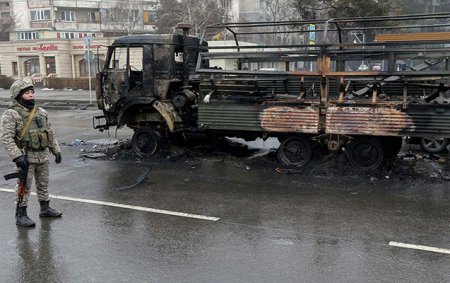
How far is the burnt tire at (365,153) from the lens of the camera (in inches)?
331

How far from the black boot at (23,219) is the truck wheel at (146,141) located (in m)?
4.24

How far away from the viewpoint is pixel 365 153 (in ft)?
27.8

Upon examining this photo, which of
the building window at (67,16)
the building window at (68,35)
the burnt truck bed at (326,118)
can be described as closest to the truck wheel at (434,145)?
the burnt truck bed at (326,118)

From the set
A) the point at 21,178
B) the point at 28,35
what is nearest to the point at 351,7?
the point at 21,178

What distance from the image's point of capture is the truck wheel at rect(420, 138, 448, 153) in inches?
388

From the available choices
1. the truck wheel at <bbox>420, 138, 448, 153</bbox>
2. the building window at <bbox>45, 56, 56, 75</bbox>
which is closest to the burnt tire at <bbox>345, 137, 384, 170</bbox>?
the truck wheel at <bbox>420, 138, 448, 153</bbox>

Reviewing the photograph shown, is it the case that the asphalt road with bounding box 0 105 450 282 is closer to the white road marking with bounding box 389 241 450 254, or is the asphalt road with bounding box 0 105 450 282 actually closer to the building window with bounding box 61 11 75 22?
the white road marking with bounding box 389 241 450 254

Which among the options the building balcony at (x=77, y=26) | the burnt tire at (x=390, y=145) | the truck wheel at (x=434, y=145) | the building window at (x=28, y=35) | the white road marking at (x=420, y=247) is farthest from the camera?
the building balcony at (x=77, y=26)

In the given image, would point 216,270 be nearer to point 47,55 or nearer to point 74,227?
point 74,227

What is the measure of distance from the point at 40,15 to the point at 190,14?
42698 mm

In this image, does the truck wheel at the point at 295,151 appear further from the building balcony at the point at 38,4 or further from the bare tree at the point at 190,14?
the building balcony at the point at 38,4

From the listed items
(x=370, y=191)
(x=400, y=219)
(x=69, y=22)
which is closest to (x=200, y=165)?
(x=370, y=191)

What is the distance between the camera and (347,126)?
8211 mm

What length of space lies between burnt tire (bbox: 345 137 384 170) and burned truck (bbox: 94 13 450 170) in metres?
0.02
